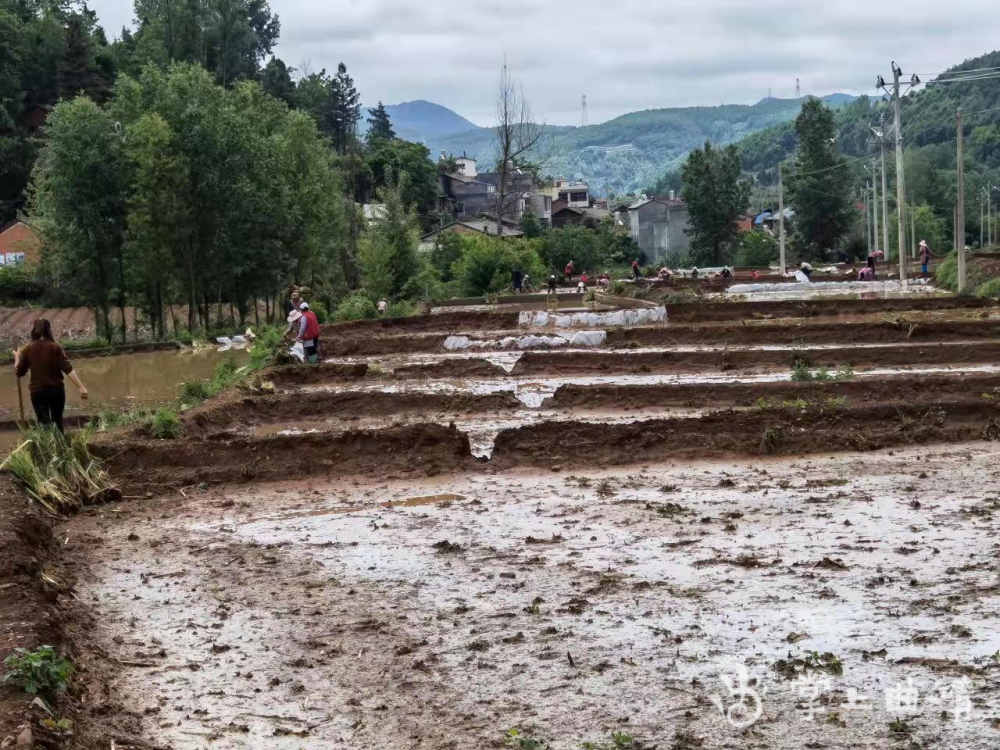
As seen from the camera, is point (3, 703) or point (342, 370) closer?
point (3, 703)

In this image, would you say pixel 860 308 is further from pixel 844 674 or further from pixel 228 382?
pixel 844 674

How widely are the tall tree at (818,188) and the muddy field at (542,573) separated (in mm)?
56748

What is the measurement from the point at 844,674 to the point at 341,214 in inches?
1993

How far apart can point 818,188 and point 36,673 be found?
235 ft

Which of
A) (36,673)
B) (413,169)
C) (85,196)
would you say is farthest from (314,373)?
(413,169)

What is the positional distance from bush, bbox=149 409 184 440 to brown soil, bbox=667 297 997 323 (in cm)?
1679

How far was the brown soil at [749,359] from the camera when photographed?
72.5ft

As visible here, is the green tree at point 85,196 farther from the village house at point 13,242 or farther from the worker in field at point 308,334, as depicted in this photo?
the village house at point 13,242

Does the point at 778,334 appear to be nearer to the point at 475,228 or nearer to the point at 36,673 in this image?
the point at 36,673

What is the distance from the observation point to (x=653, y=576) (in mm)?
9422

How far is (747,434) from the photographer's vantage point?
15.3 m

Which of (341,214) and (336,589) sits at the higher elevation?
(341,214)

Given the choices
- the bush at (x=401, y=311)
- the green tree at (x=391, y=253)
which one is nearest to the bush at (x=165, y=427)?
the bush at (x=401, y=311)

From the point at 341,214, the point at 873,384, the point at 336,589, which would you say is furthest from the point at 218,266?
the point at 336,589
